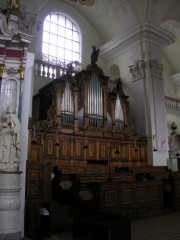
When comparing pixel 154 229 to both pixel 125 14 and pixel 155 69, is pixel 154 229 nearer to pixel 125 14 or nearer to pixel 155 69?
pixel 155 69

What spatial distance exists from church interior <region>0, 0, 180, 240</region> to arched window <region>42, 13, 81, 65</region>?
0.18ft

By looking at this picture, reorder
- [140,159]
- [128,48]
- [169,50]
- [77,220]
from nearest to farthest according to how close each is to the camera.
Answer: [77,220]
[140,159]
[128,48]
[169,50]

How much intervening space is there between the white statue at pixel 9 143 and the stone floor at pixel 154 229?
174cm

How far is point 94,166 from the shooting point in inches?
380

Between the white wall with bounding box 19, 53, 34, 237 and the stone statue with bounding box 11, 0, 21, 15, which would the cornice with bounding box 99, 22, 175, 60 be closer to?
the stone statue with bounding box 11, 0, 21, 15

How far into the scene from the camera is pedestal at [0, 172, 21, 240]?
5.26 metres

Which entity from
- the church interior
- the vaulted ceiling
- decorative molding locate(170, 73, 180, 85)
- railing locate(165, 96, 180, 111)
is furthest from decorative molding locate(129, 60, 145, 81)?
decorative molding locate(170, 73, 180, 85)

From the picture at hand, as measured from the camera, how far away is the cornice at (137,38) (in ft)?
41.3

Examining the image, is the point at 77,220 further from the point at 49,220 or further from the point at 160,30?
the point at 160,30

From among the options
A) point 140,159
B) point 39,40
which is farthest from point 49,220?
point 39,40

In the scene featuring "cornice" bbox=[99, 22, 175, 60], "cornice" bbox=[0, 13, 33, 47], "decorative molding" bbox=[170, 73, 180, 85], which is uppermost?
"cornice" bbox=[99, 22, 175, 60]

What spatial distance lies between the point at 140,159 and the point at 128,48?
558 cm

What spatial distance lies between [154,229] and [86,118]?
5.13 metres

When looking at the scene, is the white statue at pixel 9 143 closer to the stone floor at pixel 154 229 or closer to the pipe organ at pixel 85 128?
the stone floor at pixel 154 229
